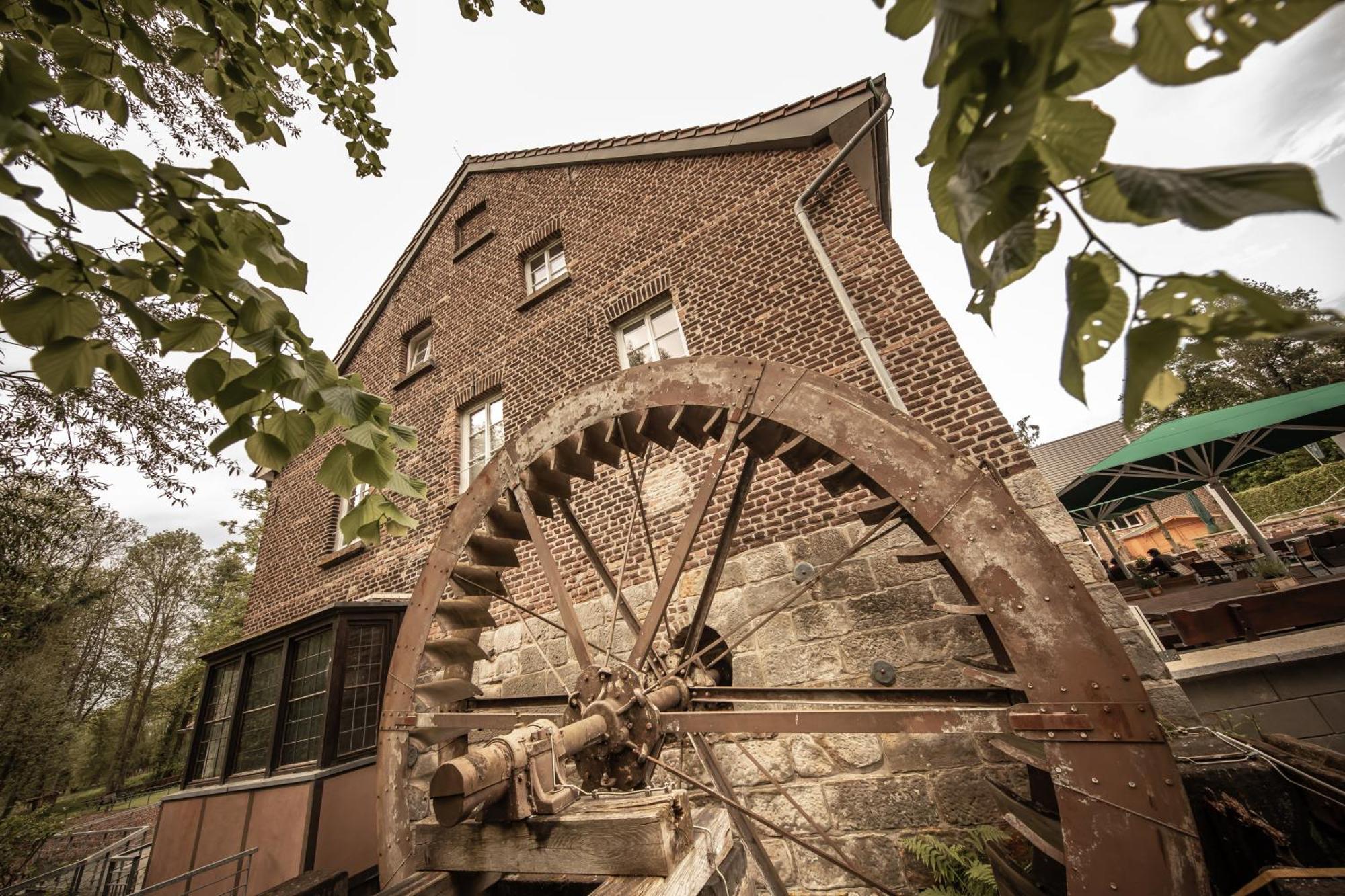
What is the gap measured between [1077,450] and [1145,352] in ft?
85.1

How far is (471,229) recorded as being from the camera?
9.24 meters

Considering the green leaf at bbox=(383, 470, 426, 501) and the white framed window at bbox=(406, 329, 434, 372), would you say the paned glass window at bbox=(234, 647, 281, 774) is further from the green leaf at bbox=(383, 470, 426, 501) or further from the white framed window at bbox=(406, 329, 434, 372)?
the green leaf at bbox=(383, 470, 426, 501)

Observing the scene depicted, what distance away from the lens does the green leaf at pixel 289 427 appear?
1.78 metres

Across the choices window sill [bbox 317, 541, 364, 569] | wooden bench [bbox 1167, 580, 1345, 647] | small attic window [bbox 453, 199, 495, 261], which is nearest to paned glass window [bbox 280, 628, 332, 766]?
window sill [bbox 317, 541, 364, 569]

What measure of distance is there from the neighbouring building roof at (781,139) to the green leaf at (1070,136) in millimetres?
5214

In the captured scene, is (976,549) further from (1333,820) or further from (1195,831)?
(1333,820)

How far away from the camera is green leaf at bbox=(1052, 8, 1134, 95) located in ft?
2.20

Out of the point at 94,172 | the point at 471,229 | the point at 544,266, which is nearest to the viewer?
the point at 94,172

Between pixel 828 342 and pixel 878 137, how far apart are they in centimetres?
301

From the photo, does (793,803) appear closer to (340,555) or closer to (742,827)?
(742,827)

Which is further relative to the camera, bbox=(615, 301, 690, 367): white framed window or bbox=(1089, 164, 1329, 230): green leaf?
bbox=(615, 301, 690, 367): white framed window

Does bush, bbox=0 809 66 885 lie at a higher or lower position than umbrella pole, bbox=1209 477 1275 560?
lower

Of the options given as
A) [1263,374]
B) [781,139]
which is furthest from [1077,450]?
[781,139]

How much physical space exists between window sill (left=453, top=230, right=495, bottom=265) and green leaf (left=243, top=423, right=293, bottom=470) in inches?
310
